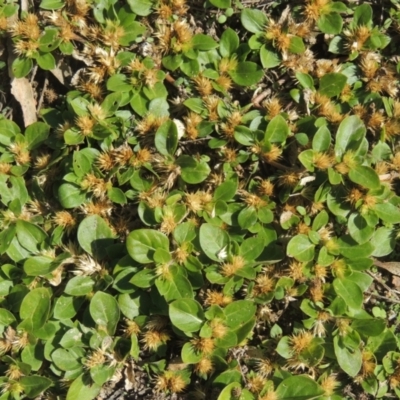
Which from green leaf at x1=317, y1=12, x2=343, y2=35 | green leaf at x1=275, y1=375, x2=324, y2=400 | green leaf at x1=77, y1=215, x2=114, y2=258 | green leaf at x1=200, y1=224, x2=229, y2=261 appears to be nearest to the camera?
green leaf at x1=275, y1=375, x2=324, y2=400

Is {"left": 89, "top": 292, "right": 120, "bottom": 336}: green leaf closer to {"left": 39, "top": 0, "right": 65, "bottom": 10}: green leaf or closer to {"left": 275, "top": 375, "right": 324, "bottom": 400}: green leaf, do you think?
{"left": 275, "top": 375, "right": 324, "bottom": 400}: green leaf

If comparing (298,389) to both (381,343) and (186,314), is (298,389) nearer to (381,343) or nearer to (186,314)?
(381,343)

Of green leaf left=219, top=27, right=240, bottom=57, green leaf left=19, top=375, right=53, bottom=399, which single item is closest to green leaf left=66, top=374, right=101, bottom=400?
green leaf left=19, top=375, right=53, bottom=399

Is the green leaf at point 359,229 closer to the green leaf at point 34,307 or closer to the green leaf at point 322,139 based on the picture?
the green leaf at point 322,139

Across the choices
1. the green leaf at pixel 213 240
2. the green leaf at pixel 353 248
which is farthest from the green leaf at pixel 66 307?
the green leaf at pixel 353 248

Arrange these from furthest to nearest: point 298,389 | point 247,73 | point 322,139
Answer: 1. point 247,73
2. point 322,139
3. point 298,389

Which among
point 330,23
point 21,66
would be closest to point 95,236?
point 21,66
